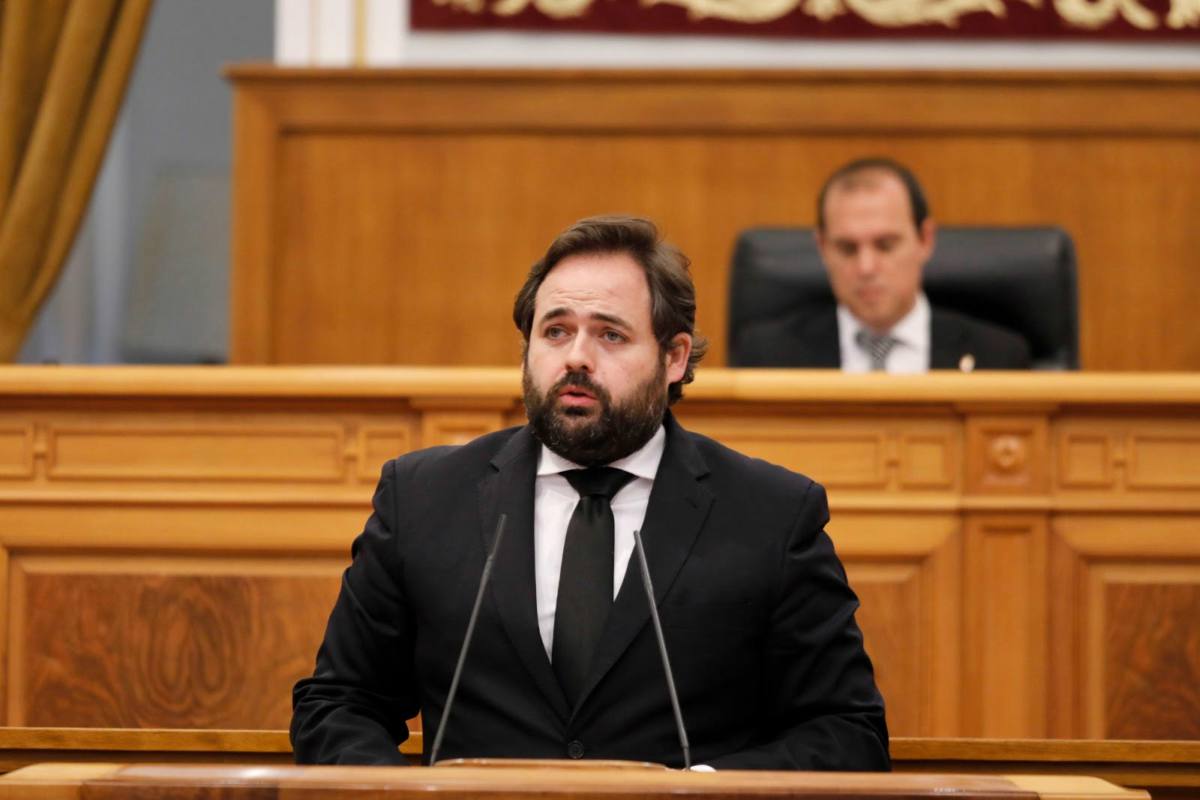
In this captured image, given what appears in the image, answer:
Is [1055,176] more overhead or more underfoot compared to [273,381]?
more overhead

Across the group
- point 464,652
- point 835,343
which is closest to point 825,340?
point 835,343

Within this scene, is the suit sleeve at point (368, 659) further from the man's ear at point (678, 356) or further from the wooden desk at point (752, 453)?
the wooden desk at point (752, 453)

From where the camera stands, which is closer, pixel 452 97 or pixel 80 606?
pixel 80 606

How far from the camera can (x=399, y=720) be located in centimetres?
210

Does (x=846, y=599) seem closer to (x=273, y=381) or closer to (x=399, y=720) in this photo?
(x=399, y=720)

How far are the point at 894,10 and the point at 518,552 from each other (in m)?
3.06

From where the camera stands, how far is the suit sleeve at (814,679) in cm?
194

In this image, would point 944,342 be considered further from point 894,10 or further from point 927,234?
point 894,10

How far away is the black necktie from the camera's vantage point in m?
2.00

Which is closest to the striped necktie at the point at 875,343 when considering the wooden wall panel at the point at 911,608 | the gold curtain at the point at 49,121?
the wooden wall panel at the point at 911,608

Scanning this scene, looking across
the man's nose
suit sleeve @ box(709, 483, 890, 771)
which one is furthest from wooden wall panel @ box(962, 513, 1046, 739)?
suit sleeve @ box(709, 483, 890, 771)

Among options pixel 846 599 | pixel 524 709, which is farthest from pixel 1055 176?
pixel 524 709

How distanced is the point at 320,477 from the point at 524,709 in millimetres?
1162

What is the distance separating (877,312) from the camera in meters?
3.67
